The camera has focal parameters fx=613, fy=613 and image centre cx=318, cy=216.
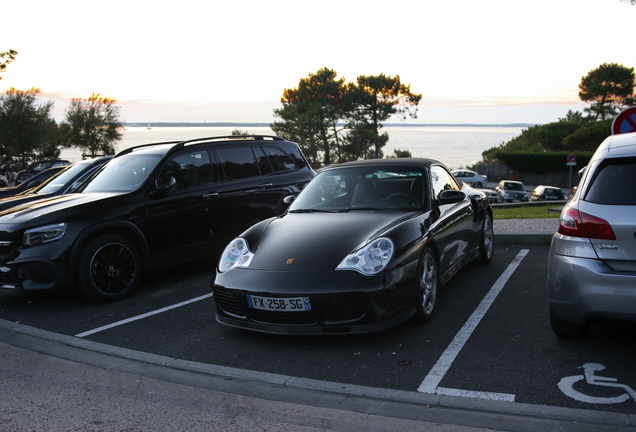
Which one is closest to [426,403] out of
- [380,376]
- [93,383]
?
[380,376]

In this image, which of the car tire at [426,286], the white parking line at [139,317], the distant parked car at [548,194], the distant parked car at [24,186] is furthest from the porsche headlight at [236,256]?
the distant parked car at [548,194]

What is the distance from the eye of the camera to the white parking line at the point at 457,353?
3939 mm

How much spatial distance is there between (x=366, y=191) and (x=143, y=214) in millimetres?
2707

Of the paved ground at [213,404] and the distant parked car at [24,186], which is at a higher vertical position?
the distant parked car at [24,186]

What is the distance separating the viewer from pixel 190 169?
26.0 ft

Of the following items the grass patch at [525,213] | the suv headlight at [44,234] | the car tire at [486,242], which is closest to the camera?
the suv headlight at [44,234]

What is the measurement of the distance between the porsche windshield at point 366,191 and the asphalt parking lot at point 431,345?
3.77 ft

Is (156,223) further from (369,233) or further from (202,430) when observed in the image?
(202,430)

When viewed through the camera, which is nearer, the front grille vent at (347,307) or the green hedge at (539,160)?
the front grille vent at (347,307)

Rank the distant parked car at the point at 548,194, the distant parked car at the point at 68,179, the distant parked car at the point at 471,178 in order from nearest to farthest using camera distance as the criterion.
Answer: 1. the distant parked car at the point at 68,179
2. the distant parked car at the point at 548,194
3. the distant parked car at the point at 471,178

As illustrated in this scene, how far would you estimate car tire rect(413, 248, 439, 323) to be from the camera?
5.29m

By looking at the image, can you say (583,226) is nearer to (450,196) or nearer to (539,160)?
(450,196)

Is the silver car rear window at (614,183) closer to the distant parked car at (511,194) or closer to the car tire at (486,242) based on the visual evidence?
the car tire at (486,242)

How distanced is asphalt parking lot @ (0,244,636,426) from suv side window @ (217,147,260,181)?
6.24 feet
